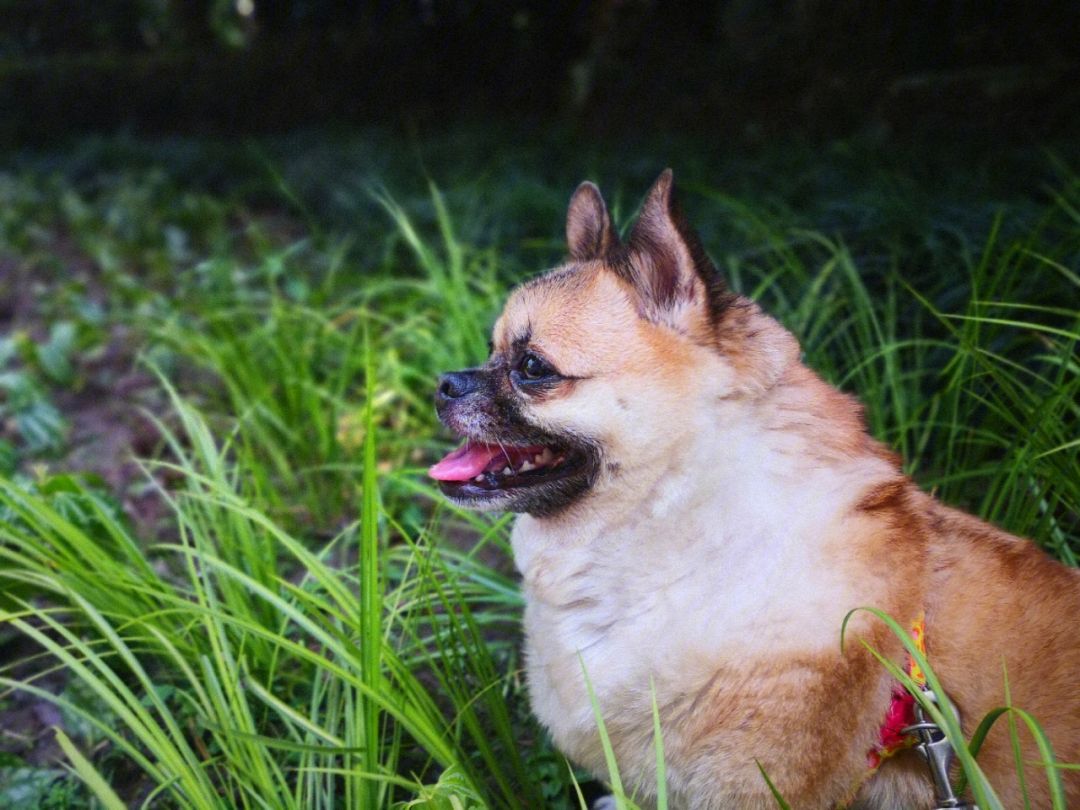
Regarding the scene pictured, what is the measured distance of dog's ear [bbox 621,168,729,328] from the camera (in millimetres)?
1779

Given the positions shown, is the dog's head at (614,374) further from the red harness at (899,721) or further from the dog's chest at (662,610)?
the red harness at (899,721)

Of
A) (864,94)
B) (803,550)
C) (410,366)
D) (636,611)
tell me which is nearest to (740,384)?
(803,550)

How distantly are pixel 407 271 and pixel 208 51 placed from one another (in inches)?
271

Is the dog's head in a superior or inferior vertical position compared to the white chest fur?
superior

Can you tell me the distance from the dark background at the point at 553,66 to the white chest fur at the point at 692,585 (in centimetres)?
399

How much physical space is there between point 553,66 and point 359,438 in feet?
22.0

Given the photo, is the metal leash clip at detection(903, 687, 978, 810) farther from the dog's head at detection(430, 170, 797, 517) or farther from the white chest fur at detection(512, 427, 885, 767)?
the dog's head at detection(430, 170, 797, 517)

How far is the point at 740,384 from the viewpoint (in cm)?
178

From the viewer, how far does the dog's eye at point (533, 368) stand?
1876 mm

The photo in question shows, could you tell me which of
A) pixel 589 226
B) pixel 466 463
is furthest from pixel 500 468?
pixel 589 226

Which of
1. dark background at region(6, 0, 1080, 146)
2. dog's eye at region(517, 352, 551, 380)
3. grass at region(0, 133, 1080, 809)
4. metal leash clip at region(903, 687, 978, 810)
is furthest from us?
dark background at region(6, 0, 1080, 146)

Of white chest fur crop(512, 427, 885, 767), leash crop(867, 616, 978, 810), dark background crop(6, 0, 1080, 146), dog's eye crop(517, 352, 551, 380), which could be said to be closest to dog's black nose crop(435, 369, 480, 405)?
dog's eye crop(517, 352, 551, 380)

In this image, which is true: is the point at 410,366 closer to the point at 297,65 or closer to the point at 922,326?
the point at 922,326

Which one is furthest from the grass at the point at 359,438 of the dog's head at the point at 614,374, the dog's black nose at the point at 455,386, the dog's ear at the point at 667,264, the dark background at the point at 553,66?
the dark background at the point at 553,66
